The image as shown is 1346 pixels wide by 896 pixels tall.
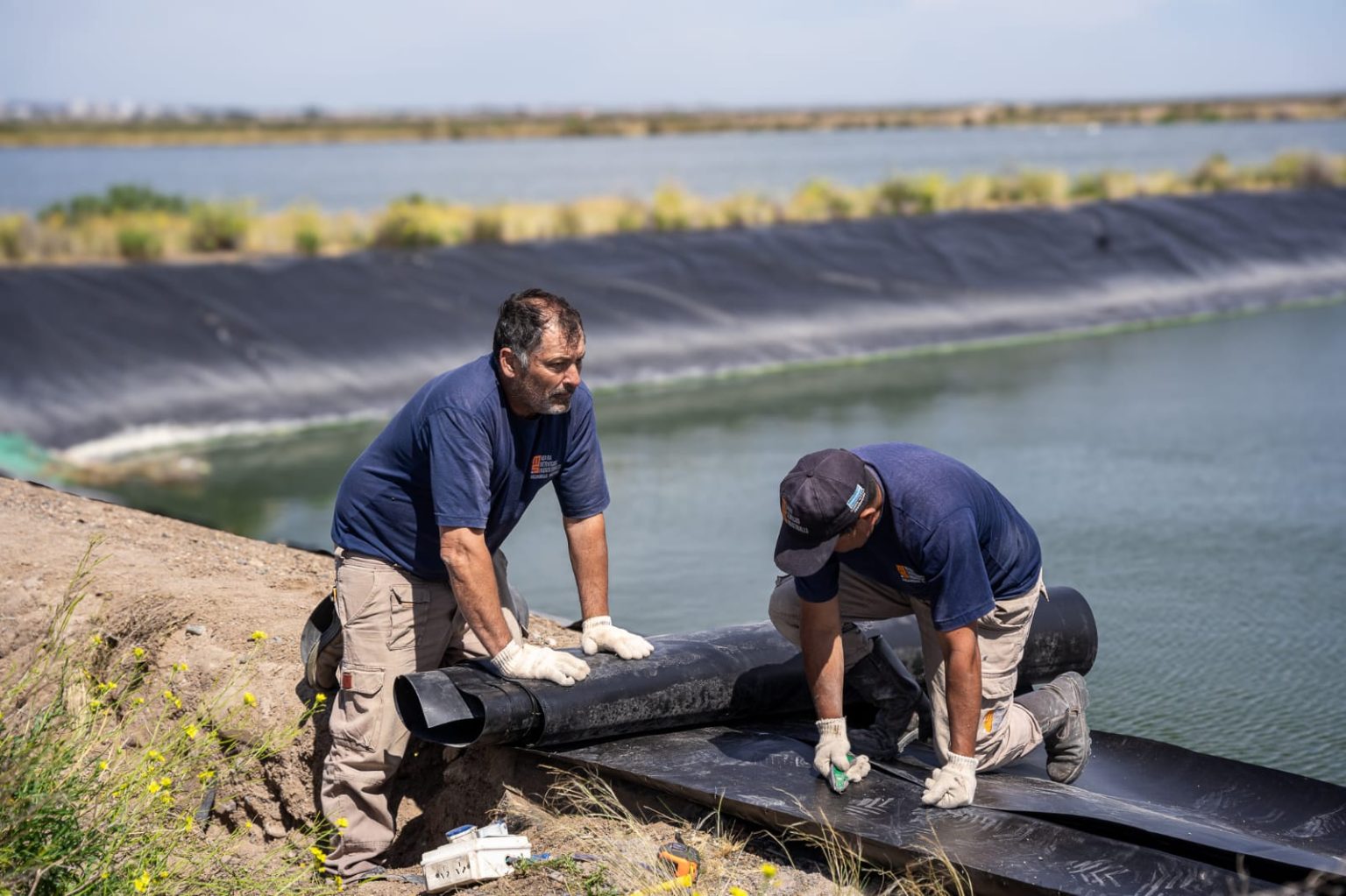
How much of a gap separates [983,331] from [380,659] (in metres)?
15.4

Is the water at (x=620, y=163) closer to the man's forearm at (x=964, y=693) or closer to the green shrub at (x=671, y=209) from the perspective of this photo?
the green shrub at (x=671, y=209)

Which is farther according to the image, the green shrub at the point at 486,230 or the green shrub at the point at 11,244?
the green shrub at the point at 486,230

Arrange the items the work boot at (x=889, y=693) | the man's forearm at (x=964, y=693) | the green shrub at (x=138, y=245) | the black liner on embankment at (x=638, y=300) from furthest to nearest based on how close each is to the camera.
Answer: the green shrub at (x=138, y=245) → the black liner on embankment at (x=638, y=300) → the work boot at (x=889, y=693) → the man's forearm at (x=964, y=693)

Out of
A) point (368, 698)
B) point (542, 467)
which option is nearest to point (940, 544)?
point (542, 467)

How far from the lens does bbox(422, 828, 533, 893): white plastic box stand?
3883 mm

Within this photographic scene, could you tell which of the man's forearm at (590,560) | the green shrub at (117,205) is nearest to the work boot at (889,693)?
the man's forearm at (590,560)

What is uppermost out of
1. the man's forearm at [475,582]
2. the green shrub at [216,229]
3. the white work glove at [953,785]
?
the green shrub at [216,229]

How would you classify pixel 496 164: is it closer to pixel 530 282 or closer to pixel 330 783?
pixel 530 282

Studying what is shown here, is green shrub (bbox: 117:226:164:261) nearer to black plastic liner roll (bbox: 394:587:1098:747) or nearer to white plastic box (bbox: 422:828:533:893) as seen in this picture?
black plastic liner roll (bbox: 394:587:1098:747)

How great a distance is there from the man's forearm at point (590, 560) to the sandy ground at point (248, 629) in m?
0.57

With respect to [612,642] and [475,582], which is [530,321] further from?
[612,642]

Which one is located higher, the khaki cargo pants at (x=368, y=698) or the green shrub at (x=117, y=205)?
the green shrub at (x=117, y=205)

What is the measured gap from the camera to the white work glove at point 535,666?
168 inches

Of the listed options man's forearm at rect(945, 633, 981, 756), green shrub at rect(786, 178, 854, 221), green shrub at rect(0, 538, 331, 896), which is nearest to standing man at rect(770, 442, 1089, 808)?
man's forearm at rect(945, 633, 981, 756)
